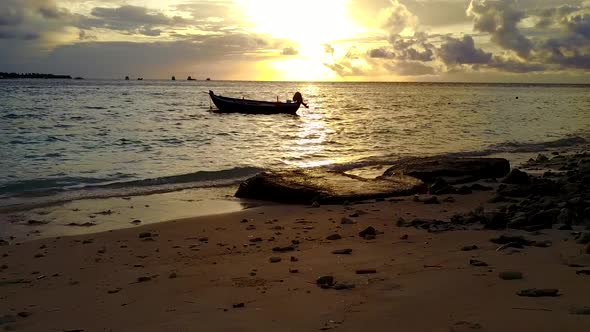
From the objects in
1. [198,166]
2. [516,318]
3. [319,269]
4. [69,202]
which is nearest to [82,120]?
[198,166]

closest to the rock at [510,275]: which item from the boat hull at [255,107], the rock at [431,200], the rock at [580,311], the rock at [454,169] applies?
the rock at [580,311]

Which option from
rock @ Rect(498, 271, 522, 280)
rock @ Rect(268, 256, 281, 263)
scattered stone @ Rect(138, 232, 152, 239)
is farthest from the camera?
scattered stone @ Rect(138, 232, 152, 239)

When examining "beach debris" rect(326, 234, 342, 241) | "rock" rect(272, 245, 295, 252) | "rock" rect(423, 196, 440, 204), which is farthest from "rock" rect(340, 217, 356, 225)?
"rock" rect(423, 196, 440, 204)

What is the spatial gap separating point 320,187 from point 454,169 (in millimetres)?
3703

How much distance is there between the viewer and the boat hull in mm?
43750

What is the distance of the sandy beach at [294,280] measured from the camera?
4.16 meters

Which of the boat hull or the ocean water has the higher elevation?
the boat hull

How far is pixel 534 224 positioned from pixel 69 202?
868 centimetres

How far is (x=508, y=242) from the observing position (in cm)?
625

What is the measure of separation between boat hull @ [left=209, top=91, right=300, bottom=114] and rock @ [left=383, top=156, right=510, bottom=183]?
3138cm

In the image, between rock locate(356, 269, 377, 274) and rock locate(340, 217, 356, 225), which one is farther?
rock locate(340, 217, 356, 225)

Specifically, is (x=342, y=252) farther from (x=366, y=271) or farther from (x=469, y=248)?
(x=469, y=248)

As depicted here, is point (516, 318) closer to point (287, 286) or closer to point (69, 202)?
point (287, 286)

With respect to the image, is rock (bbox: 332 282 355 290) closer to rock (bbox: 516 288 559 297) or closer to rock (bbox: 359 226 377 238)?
rock (bbox: 516 288 559 297)
